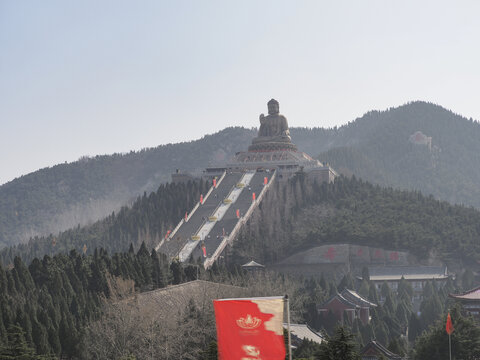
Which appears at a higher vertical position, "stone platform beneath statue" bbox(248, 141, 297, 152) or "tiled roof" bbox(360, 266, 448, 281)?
"stone platform beneath statue" bbox(248, 141, 297, 152)

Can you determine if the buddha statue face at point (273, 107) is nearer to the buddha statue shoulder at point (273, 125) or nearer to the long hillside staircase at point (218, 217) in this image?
the buddha statue shoulder at point (273, 125)

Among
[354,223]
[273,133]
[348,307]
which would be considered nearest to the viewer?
[348,307]

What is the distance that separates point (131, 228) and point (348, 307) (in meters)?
31.9

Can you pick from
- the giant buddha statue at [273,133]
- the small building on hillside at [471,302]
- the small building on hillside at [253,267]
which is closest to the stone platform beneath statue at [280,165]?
the giant buddha statue at [273,133]

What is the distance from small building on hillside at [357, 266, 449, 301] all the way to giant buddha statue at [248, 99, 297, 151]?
29.9 m

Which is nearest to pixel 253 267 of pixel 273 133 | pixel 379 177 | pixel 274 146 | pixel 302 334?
pixel 302 334

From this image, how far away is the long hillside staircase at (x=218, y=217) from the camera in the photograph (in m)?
87.9

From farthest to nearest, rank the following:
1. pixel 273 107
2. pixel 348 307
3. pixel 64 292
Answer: pixel 273 107 < pixel 348 307 < pixel 64 292

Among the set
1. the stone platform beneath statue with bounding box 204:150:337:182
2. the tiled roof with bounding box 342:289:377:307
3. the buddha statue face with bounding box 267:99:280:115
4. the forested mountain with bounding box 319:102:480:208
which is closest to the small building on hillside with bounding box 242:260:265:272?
the tiled roof with bounding box 342:289:377:307

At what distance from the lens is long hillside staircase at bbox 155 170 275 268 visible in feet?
289

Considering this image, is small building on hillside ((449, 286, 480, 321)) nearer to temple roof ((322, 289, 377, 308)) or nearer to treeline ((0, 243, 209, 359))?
temple roof ((322, 289, 377, 308))

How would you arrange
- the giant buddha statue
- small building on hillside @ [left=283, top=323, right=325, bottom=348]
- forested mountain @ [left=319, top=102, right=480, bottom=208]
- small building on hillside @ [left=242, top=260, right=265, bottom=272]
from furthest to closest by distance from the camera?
forested mountain @ [left=319, top=102, right=480, bottom=208] → the giant buddha statue → small building on hillside @ [left=242, top=260, right=265, bottom=272] → small building on hillside @ [left=283, top=323, right=325, bottom=348]

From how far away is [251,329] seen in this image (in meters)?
23.2

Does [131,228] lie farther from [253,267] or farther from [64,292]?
[64,292]
